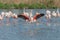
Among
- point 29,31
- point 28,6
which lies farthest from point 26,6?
point 29,31

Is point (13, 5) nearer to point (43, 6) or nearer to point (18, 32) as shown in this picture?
point (43, 6)

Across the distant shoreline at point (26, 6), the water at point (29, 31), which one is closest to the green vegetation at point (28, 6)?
the distant shoreline at point (26, 6)

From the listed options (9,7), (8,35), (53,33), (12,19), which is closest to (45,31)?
(53,33)

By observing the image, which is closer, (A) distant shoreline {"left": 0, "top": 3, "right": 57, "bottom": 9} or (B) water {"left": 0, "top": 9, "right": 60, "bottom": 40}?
→ (B) water {"left": 0, "top": 9, "right": 60, "bottom": 40}

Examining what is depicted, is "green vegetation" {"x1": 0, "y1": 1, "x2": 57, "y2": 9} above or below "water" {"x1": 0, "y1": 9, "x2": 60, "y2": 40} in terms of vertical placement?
below

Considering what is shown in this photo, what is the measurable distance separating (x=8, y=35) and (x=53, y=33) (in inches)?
75.5

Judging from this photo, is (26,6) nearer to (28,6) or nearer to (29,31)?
(28,6)

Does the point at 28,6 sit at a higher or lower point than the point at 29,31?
lower

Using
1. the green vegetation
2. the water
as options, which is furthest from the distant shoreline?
the water

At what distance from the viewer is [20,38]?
1288 cm

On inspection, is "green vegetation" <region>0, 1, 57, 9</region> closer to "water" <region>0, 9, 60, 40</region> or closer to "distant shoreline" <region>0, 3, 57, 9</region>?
"distant shoreline" <region>0, 3, 57, 9</region>

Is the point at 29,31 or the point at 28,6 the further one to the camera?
the point at 28,6

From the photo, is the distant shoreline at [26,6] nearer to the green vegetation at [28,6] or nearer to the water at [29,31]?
the green vegetation at [28,6]

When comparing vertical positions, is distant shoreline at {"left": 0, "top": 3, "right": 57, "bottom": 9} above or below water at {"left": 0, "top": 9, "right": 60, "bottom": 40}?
below
